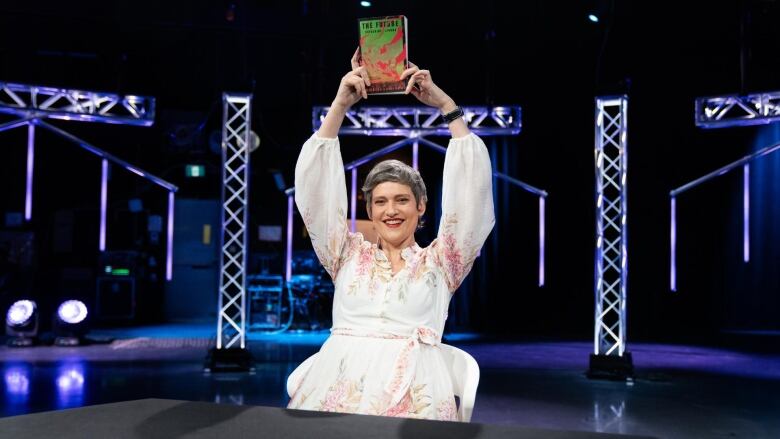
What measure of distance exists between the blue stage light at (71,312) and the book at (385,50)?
24.9 ft

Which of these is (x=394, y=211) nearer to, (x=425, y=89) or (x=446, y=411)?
(x=425, y=89)

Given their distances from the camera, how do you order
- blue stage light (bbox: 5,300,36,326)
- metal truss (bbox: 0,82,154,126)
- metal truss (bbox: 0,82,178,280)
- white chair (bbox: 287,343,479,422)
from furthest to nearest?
blue stage light (bbox: 5,300,36,326), metal truss (bbox: 0,82,154,126), metal truss (bbox: 0,82,178,280), white chair (bbox: 287,343,479,422)

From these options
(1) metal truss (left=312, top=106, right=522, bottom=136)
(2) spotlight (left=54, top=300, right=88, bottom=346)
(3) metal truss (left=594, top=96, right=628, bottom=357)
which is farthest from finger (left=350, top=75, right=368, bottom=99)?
(2) spotlight (left=54, top=300, right=88, bottom=346)

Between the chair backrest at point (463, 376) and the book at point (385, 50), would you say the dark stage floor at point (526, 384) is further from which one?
the book at point (385, 50)

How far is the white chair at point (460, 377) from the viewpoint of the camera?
1720 millimetres

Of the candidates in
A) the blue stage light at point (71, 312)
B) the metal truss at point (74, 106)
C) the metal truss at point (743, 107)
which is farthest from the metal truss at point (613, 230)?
the blue stage light at point (71, 312)

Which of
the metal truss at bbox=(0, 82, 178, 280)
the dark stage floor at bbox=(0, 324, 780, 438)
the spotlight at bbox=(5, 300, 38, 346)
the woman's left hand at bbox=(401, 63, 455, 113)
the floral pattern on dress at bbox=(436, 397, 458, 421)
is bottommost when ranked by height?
the dark stage floor at bbox=(0, 324, 780, 438)

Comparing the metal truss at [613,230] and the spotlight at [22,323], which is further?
the spotlight at [22,323]

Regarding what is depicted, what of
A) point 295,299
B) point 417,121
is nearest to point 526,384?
point 417,121

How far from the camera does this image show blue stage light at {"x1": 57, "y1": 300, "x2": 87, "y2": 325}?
830 centimetres

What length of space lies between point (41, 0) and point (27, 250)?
3252 mm

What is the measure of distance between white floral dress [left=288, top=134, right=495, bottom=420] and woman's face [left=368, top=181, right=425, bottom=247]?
0.04 metres

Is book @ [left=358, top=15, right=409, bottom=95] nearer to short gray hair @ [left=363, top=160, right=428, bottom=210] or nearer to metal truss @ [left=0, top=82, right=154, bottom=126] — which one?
short gray hair @ [left=363, top=160, right=428, bottom=210]

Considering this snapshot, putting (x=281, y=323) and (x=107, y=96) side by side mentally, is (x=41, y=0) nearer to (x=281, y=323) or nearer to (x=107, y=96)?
(x=107, y=96)
